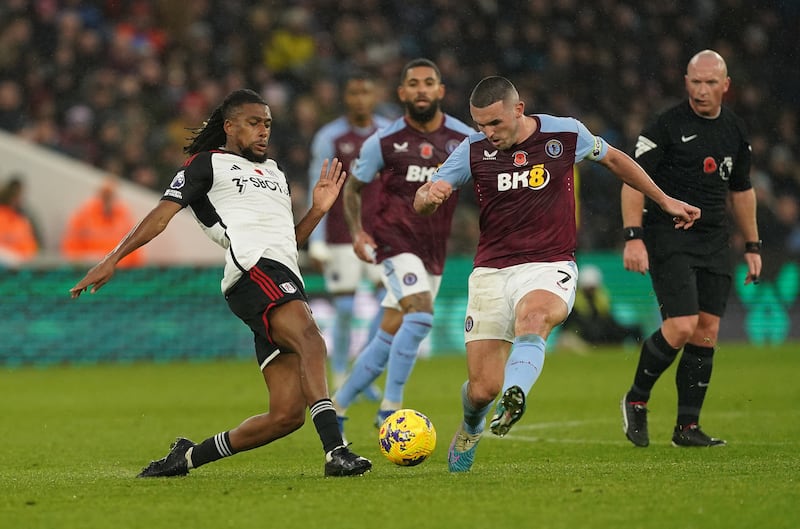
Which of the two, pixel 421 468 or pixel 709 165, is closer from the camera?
pixel 421 468

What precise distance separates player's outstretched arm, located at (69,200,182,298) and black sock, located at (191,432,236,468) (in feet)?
3.35

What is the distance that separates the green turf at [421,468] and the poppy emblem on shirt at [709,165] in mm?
1815

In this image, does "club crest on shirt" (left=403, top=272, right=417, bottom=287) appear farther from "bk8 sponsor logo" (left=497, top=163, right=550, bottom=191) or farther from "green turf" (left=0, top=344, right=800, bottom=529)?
"bk8 sponsor logo" (left=497, top=163, right=550, bottom=191)

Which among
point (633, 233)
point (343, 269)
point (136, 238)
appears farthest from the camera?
point (343, 269)

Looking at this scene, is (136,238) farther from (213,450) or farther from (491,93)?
(491,93)

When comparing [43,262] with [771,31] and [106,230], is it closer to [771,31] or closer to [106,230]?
[106,230]

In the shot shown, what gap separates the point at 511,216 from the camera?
7.52m

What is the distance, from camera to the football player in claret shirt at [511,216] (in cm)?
724

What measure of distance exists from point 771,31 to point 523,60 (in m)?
4.92

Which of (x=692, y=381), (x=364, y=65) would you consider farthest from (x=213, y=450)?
(x=364, y=65)

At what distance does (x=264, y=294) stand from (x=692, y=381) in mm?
3463

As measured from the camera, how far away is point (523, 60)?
24.4m

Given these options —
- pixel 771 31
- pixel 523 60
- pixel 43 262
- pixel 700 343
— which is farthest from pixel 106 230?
pixel 771 31

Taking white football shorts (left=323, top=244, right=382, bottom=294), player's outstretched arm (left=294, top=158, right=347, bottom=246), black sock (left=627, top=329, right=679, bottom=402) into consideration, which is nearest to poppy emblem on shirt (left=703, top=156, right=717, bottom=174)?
black sock (left=627, top=329, right=679, bottom=402)
